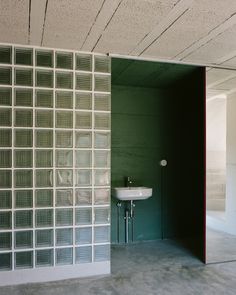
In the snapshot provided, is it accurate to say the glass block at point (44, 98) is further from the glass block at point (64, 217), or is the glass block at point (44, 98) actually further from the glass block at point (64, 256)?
the glass block at point (64, 256)

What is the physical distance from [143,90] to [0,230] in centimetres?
293

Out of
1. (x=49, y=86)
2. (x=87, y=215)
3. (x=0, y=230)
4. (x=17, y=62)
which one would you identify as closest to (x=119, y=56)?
(x=49, y=86)

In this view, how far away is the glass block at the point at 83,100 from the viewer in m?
3.33

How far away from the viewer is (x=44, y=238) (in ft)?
10.4

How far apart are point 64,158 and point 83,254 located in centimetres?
108

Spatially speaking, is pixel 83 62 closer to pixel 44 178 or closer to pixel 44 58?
pixel 44 58

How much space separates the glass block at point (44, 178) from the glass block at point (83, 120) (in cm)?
60

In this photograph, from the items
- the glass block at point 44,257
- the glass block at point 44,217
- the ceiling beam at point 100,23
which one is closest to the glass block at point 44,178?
the glass block at point 44,217

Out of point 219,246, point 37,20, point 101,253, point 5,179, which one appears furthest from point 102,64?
point 219,246

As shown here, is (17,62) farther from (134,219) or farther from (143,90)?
(134,219)

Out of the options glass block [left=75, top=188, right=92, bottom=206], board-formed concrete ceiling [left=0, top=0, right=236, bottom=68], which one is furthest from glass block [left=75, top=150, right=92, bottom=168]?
board-formed concrete ceiling [left=0, top=0, right=236, bottom=68]

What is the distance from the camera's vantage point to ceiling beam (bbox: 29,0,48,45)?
89.3 inches

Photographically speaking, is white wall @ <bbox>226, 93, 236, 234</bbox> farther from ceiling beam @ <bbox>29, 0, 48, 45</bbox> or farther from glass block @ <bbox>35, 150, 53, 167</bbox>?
ceiling beam @ <bbox>29, 0, 48, 45</bbox>

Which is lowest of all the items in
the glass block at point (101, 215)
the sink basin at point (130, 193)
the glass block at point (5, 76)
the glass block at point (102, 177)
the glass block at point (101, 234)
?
the glass block at point (101, 234)
